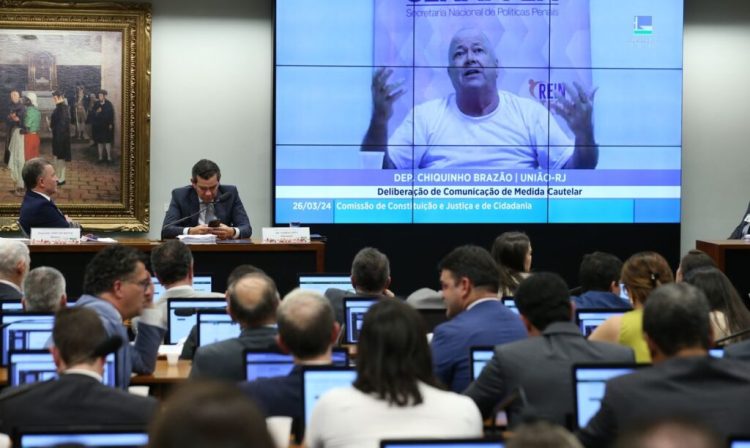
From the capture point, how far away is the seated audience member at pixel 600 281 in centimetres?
613

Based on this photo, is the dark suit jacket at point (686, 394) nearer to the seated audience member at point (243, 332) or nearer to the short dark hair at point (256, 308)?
the seated audience member at point (243, 332)

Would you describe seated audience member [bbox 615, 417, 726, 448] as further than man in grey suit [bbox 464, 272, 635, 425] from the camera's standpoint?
No

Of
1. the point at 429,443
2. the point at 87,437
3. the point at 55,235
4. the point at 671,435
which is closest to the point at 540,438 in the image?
the point at 671,435

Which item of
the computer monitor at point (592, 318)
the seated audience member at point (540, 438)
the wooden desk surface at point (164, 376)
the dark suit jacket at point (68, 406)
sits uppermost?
the seated audience member at point (540, 438)

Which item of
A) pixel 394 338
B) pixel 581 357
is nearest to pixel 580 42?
pixel 581 357

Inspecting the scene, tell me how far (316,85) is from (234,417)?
31.8 ft

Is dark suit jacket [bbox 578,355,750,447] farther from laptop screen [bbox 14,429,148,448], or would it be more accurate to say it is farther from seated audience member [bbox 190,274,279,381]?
seated audience member [bbox 190,274,279,381]

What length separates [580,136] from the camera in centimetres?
1116

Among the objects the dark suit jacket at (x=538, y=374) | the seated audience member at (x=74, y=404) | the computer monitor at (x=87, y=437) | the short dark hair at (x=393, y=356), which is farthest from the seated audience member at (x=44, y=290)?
the computer monitor at (x=87, y=437)

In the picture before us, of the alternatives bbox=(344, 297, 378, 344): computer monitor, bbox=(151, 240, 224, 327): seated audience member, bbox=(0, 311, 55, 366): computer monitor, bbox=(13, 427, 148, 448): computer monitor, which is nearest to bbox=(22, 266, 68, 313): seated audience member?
bbox=(0, 311, 55, 366): computer monitor

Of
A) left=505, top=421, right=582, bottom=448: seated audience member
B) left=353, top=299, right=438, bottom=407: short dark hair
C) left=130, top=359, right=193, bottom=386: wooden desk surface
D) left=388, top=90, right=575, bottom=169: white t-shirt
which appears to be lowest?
left=130, top=359, right=193, bottom=386: wooden desk surface

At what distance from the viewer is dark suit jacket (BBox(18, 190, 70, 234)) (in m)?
8.85

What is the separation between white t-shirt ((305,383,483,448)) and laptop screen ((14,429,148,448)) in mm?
556

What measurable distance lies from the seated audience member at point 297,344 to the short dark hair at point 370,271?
246 cm
